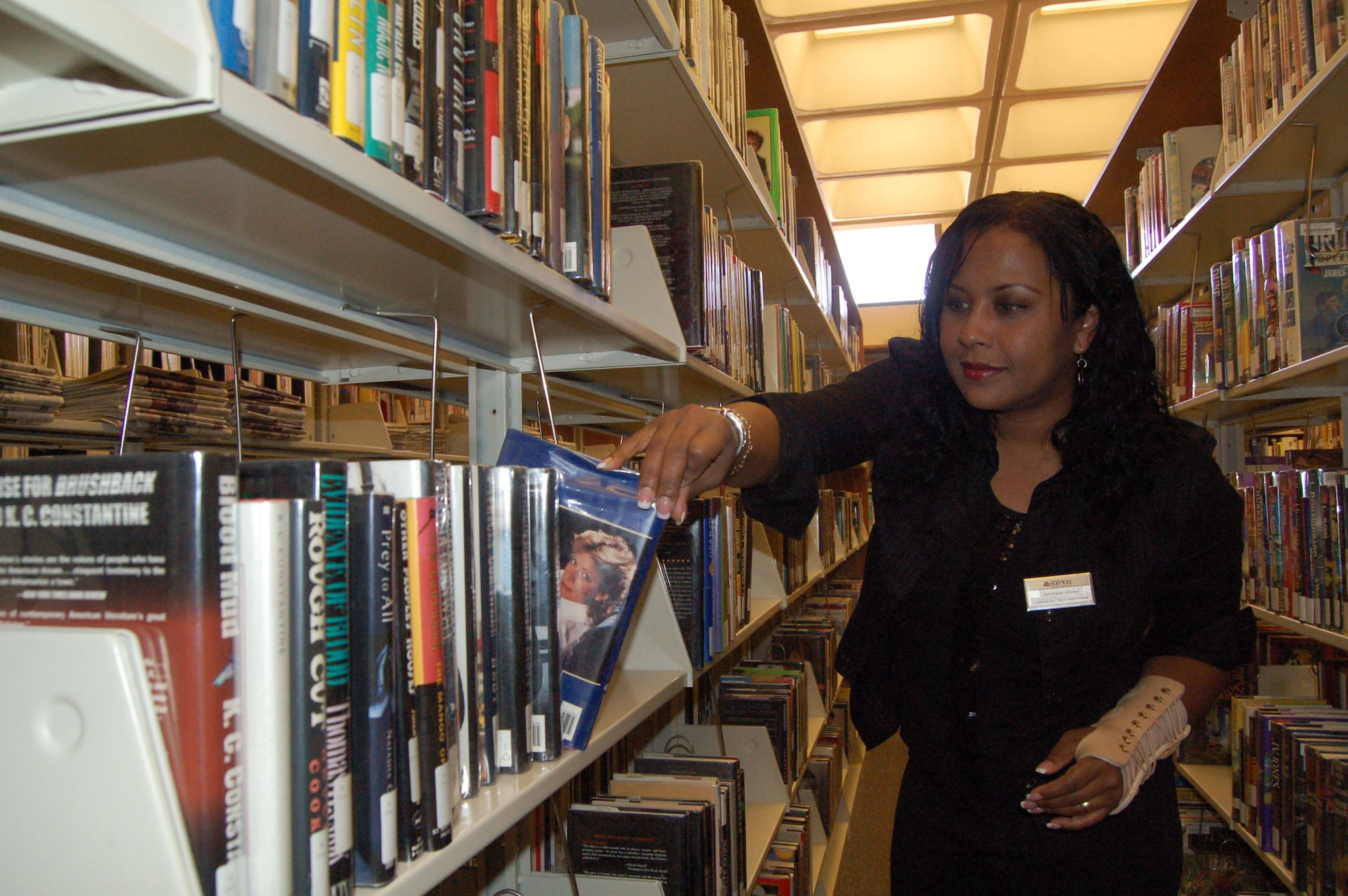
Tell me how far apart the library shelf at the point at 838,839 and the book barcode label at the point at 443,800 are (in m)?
2.20

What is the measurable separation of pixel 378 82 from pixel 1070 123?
184 inches

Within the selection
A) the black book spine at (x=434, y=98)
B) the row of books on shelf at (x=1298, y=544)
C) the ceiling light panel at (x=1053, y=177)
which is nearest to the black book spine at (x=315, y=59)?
the black book spine at (x=434, y=98)

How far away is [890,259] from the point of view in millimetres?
6875

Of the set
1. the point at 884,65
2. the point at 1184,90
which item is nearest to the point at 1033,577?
the point at 1184,90

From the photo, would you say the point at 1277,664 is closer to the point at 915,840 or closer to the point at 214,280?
the point at 915,840

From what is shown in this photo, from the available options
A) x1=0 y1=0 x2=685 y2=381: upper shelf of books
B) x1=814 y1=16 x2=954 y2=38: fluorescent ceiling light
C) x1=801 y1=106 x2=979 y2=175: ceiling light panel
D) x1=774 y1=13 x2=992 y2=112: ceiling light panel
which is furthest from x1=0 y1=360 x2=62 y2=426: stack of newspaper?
x1=801 y1=106 x2=979 y2=175: ceiling light panel

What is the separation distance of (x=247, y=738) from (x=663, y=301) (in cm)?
95

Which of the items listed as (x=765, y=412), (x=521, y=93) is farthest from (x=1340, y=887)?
(x=521, y=93)

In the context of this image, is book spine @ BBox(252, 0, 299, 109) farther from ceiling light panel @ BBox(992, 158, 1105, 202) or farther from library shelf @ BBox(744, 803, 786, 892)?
ceiling light panel @ BBox(992, 158, 1105, 202)

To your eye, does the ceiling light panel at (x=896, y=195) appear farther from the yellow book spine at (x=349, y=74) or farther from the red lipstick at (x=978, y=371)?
the yellow book spine at (x=349, y=74)

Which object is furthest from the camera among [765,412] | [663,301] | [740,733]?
[740,733]

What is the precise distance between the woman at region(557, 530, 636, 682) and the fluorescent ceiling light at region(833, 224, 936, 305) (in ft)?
20.5

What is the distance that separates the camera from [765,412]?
41.1 inches

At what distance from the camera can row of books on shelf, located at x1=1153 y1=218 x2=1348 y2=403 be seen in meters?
1.79
